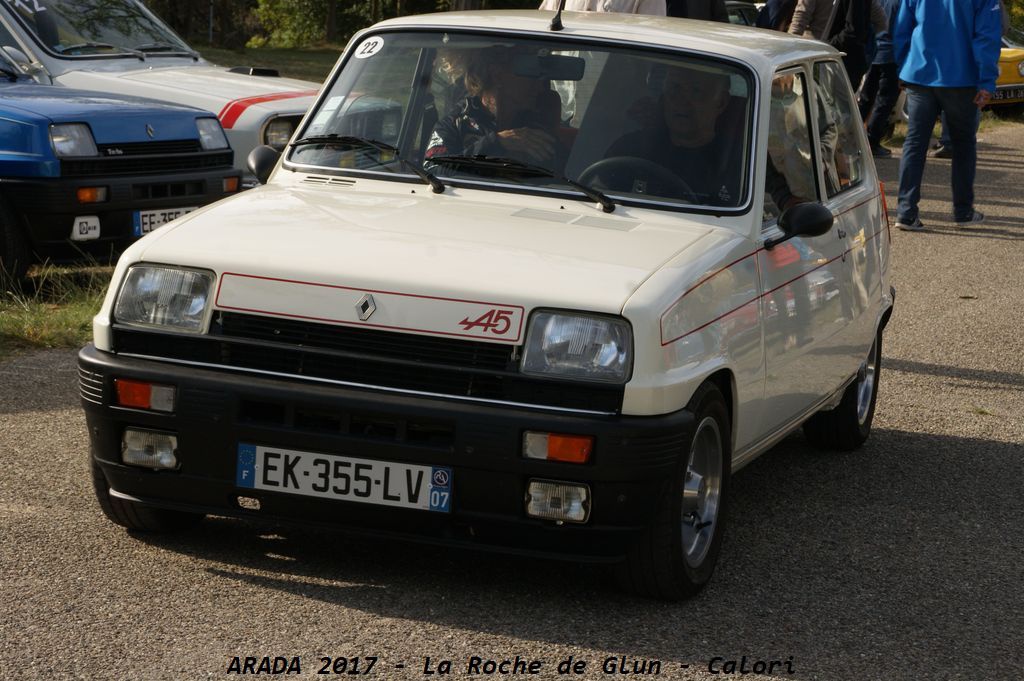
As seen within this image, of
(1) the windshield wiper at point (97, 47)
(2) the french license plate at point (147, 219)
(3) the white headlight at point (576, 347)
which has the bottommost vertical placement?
(2) the french license plate at point (147, 219)

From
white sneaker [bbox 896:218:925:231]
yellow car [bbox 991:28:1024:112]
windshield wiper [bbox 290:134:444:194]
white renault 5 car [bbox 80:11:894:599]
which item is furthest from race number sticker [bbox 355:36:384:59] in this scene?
yellow car [bbox 991:28:1024:112]

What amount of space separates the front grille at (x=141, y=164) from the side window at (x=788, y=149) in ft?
14.8

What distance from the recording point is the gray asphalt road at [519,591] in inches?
158

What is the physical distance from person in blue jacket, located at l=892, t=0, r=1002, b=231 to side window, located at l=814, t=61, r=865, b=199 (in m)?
5.65

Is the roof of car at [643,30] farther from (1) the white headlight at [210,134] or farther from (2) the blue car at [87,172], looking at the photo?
(1) the white headlight at [210,134]

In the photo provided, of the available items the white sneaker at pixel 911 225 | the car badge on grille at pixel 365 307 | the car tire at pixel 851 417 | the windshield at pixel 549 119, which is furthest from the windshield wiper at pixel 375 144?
the white sneaker at pixel 911 225

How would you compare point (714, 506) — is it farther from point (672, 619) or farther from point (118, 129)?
point (118, 129)

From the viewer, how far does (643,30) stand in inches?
215

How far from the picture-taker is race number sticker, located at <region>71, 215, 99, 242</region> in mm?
8602

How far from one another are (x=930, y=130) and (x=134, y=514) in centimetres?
922

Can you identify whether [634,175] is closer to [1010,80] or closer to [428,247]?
[428,247]

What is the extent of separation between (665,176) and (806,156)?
891 mm

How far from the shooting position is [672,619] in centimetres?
439

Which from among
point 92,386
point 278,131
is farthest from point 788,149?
point 278,131
